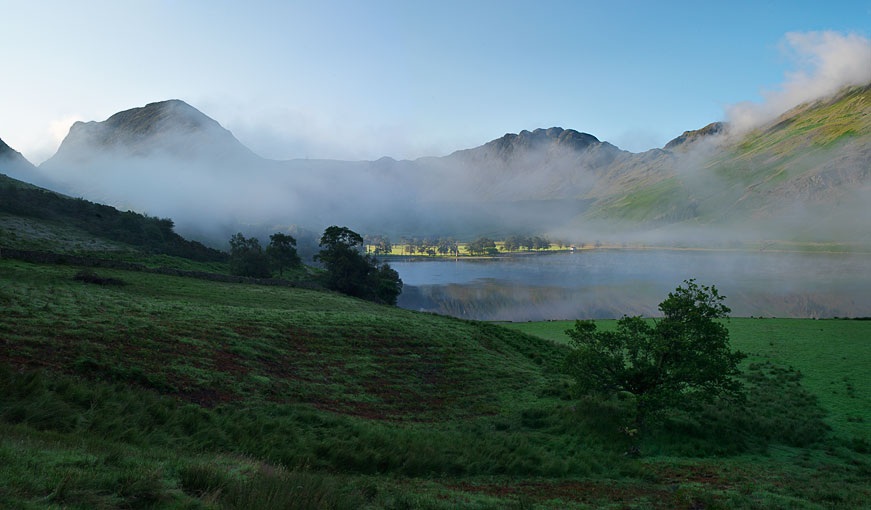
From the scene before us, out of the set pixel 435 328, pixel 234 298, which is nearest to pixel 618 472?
pixel 435 328

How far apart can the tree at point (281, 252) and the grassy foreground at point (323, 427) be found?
143 feet

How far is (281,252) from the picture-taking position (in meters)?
68.1

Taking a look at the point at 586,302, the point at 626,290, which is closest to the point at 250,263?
the point at 586,302

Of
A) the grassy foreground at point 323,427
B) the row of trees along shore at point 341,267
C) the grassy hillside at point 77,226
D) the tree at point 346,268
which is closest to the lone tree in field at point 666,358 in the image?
the grassy foreground at point 323,427

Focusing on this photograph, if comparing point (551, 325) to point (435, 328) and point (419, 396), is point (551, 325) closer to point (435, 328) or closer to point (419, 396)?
point (435, 328)

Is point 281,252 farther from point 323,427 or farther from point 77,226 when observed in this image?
point 323,427

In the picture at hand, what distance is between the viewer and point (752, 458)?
13.6 metres

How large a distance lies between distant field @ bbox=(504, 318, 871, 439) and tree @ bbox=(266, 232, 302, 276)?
4207 centimetres

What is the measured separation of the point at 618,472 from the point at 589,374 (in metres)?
4.76

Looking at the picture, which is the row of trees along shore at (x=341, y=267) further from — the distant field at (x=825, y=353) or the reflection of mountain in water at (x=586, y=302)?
the distant field at (x=825, y=353)

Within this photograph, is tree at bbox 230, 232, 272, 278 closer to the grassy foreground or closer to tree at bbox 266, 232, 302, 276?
tree at bbox 266, 232, 302, 276

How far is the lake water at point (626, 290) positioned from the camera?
66312 mm

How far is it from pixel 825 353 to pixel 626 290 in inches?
2401

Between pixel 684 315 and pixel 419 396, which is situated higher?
pixel 684 315
